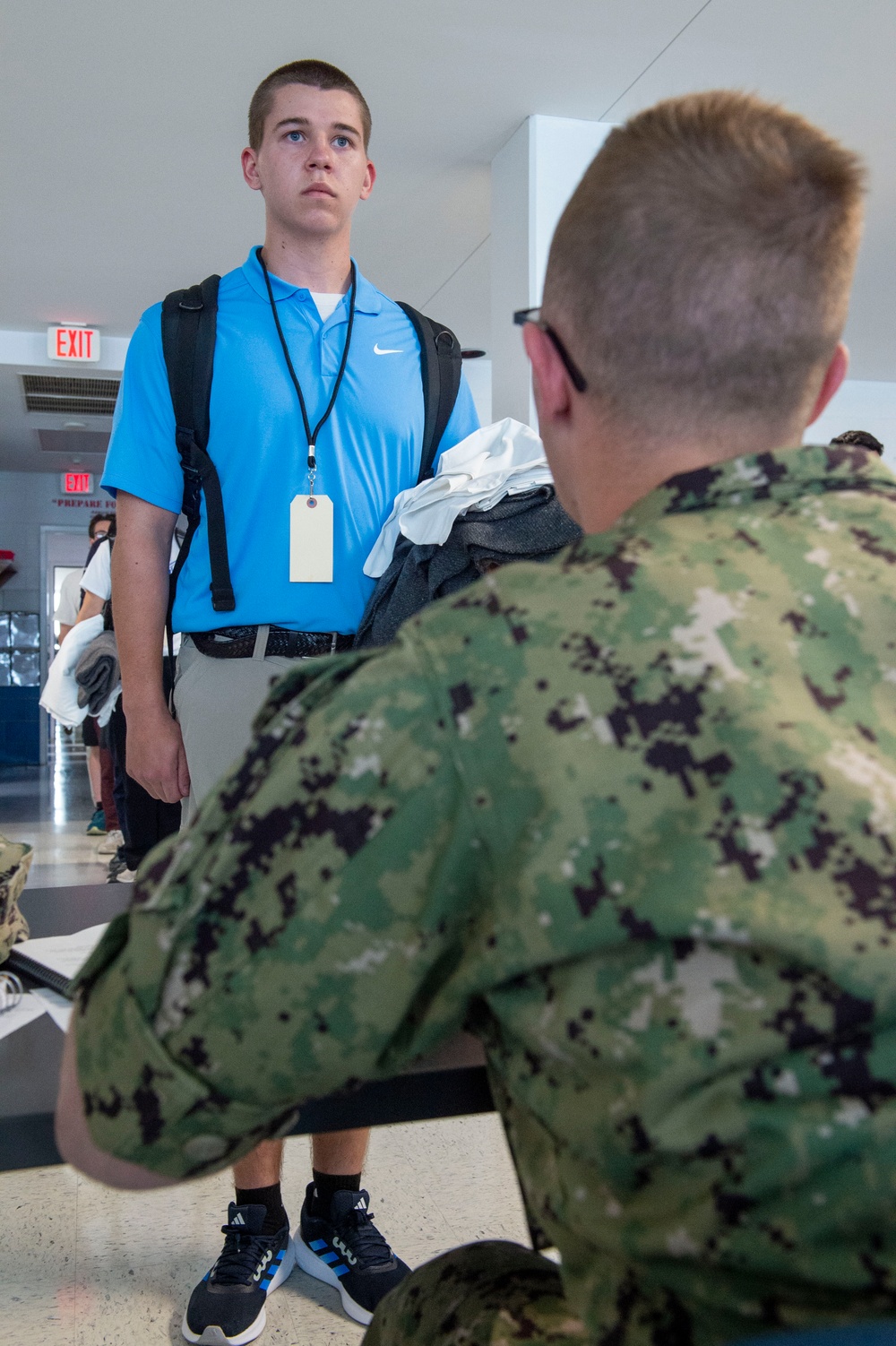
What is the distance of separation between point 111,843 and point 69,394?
3961 millimetres

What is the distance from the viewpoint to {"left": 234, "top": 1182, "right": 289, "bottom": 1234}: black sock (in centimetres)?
162

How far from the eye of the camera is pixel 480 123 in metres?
4.39

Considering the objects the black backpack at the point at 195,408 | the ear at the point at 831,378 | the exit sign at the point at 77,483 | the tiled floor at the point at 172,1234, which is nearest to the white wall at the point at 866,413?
the exit sign at the point at 77,483

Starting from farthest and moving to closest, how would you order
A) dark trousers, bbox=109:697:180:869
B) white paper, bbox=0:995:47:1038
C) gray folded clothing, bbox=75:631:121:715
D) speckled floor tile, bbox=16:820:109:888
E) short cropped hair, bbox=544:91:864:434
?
1. speckled floor tile, bbox=16:820:109:888
2. gray folded clothing, bbox=75:631:121:715
3. dark trousers, bbox=109:697:180:869
4. white paper, bbox=0:995:47:1038
5. short cropped hair, bbox=544:91:864:434

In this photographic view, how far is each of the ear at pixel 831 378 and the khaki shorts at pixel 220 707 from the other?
100 centimetres

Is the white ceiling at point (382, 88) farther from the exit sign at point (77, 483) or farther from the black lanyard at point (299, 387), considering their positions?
the exit sign at point (77, 483)

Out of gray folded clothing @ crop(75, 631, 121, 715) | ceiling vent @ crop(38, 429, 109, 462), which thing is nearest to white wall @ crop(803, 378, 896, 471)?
ceiling vent @ crop(38, 429, 109, 462)

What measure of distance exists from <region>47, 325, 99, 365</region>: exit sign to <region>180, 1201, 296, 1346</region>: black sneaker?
6533 millimetres

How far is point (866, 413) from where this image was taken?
29.0 feet

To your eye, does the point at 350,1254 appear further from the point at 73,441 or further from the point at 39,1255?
the point at 73,441

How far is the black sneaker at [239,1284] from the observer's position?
1512 mm

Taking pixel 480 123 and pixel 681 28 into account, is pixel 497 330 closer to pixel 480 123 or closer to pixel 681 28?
pixel 480 123

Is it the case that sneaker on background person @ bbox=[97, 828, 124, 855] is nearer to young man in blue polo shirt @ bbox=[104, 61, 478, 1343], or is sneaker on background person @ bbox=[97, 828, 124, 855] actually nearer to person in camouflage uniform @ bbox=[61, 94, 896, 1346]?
young man in blue polo shirt @ bbox=[104, 61, 478, 1343]

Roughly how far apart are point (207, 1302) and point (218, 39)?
3.80m
